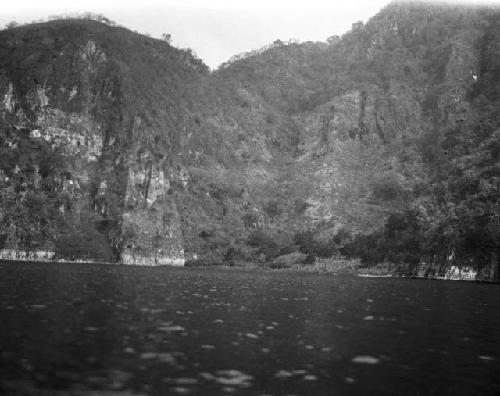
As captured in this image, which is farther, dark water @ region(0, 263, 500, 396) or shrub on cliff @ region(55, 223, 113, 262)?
shrub on cliff @ region(55, 223, 113, 262)

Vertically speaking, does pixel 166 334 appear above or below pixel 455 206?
below

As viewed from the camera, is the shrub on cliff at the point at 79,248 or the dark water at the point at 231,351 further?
the shrub on cliff at the point at 79,248

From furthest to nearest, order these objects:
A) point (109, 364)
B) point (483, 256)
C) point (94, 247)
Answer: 1. point (94, 247)
2. point (483, 256)
3. point (109, 364)

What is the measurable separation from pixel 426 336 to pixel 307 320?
26.4ft

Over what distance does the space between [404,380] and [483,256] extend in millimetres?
126081

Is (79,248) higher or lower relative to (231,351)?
lower


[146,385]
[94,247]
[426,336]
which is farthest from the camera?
[94,247]

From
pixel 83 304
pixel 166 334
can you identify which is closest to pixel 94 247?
pixel 83 304

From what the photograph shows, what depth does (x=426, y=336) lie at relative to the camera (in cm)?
3142

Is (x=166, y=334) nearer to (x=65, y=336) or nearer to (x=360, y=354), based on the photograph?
(x=65, y=336)

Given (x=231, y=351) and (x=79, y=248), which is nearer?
(x=231, y=351)

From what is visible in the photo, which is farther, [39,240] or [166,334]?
[39,240]

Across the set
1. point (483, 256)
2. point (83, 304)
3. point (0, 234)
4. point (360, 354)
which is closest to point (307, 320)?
point (360, 354)

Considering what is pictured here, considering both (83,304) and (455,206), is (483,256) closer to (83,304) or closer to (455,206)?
(455,206)
